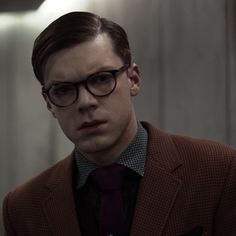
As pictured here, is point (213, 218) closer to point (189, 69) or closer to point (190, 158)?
point (190, 158)

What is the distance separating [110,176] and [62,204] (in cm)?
15

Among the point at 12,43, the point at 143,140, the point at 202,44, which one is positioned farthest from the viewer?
the point at 12,43

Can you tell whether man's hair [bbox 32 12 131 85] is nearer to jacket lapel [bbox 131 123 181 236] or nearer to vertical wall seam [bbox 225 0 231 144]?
jacket lapel [bbox 131 123 181 236]

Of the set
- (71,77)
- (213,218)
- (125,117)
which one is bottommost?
(213,218)

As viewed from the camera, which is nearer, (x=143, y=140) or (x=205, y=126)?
(x=143, y=140)

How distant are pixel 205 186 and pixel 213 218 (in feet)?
0.24

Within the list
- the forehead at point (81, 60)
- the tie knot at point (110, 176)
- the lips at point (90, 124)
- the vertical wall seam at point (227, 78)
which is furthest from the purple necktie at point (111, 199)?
the vertical wall seam at point (227, 78)

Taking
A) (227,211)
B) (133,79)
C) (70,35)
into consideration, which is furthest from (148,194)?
(70,35)

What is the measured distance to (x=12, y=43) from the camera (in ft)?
6.49

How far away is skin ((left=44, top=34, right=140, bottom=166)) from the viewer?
94 centimetres

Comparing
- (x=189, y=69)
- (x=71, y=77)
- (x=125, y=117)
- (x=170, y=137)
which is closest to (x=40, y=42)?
(x=71, y=77)

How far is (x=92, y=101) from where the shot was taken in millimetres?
929

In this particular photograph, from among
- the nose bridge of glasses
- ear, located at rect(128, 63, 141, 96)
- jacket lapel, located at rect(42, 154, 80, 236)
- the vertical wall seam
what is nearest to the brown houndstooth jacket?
jacket lapel, located at rect(42, 154, 80, 236)

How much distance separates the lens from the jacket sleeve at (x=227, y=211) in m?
0.94
